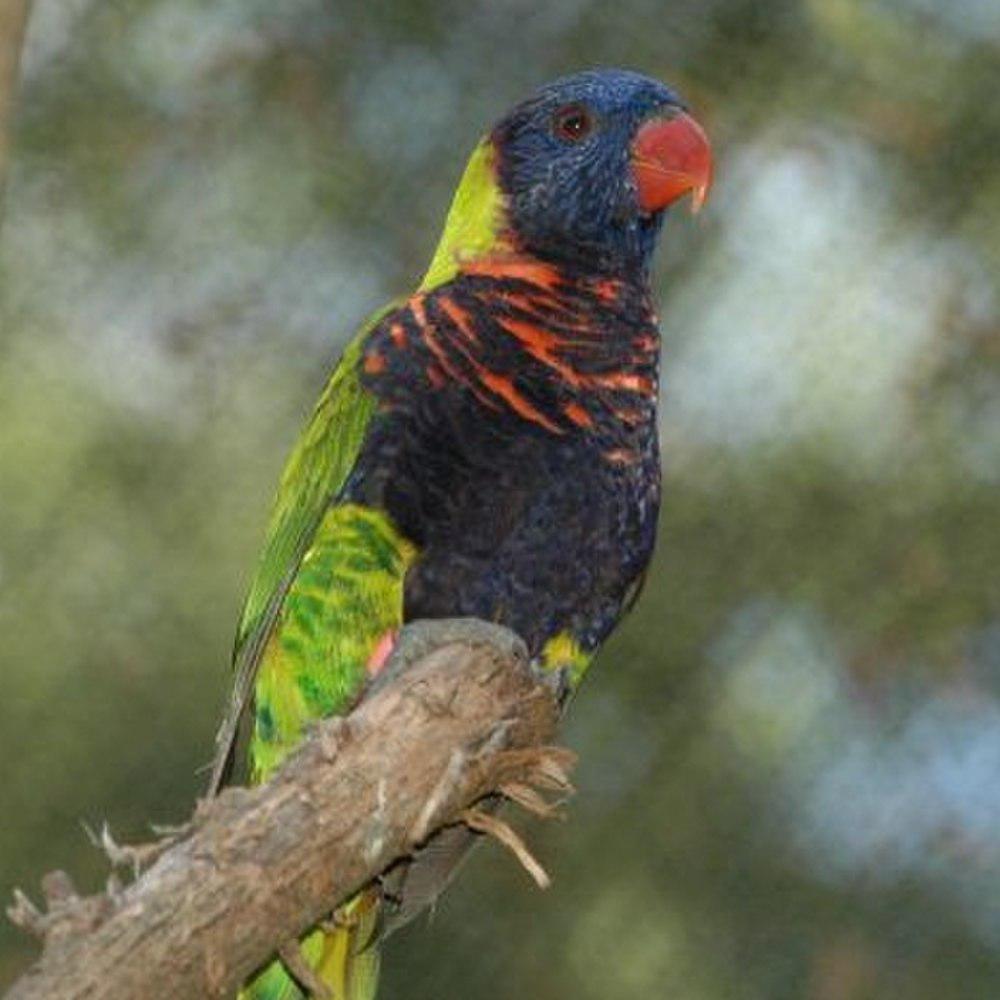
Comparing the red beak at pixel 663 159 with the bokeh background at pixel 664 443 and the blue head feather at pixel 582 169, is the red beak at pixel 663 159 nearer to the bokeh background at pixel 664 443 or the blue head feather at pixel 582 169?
the blue head feather at pixel 582 169

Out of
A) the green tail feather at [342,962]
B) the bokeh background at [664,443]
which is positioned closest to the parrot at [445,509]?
the green tail feather at [342,962]

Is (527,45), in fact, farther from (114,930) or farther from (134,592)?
(114,930)

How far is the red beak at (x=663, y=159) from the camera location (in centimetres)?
279

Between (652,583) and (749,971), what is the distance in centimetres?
64

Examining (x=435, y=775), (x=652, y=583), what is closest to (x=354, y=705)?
(x=435, y=775)

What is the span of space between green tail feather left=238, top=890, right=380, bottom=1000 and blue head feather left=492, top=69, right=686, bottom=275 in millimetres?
868

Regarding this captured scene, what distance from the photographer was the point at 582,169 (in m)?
2.82

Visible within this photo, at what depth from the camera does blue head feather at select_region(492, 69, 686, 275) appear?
2.77 meters

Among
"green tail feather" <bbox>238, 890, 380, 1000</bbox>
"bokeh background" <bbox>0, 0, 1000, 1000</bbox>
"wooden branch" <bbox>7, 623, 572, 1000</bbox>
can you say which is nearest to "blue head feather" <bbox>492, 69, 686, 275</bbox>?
"bokeh background" <bbox>0, 0, 1000, 1000</bbox>

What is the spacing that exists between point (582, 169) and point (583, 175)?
0.01 metres

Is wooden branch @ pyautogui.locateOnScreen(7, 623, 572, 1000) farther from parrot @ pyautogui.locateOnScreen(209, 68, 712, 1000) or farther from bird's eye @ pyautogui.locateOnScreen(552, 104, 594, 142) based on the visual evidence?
bird's eye @ pyautogui.locateOnScreen(552, 104, 594, 142)

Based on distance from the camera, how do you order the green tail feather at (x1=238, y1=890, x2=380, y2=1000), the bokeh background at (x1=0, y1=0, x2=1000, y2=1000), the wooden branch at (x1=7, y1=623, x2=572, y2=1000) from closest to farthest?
the wooden branch at (x1=7, y1=623, x2=572, y2=1000)
the green tail feather at (x1=238, y1=890, x2=380, y2=1000)
the bokeh background at (x1=0, y1=0, x2=1000, y2=1000)

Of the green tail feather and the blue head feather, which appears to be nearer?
the green tail feather

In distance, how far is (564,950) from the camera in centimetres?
336
